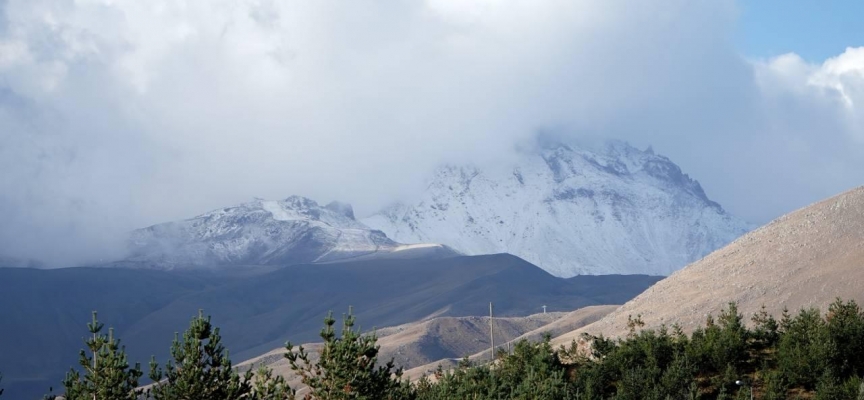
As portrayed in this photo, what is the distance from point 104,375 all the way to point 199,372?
7.58 ft

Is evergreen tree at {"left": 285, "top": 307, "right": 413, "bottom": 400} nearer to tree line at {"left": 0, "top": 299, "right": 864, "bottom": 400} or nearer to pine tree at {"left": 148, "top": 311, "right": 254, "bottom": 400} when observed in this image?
tree line at {"left": 0, "top": 299, "right": 864, "bottom": 400}

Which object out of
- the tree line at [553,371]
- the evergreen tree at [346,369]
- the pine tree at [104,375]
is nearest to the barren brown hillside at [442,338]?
the tree line at [553,371]

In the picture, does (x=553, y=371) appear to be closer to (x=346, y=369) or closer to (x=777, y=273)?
(x=346, y=369)

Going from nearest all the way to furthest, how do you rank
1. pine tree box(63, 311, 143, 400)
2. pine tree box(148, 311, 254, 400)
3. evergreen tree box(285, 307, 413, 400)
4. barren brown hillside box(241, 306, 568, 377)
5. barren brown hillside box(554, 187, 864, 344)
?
pine tree box(63, 311, 143, 400), pine tree box(148, 311, 254, 400), evergreen tree box(285, 307, 413, 400), barren brown hillside box(554, 187, 864, 344), barren brown hillside box(241, 306, 568, 377)

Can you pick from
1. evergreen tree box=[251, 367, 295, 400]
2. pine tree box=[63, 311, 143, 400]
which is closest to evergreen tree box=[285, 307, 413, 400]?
evergreen tree box=[251, 367, 295, 400]

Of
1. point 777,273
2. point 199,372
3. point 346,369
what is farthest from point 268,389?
point 777,273

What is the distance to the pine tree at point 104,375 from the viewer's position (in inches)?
1052

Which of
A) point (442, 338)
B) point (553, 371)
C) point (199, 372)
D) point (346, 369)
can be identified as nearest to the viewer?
point (199, 372)

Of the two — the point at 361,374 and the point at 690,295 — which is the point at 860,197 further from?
the point at 361,374

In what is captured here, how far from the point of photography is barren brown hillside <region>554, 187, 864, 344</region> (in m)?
73.2

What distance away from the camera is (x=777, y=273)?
7744 cm

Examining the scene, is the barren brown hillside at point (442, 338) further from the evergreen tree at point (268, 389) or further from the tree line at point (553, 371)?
the evergreen tree at point (268, 389)

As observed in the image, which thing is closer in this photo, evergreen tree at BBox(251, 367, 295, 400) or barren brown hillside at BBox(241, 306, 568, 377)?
evergreen tree at BBox(251, 367, 295, 400)

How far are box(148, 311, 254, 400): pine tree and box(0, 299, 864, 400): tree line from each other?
28mm
